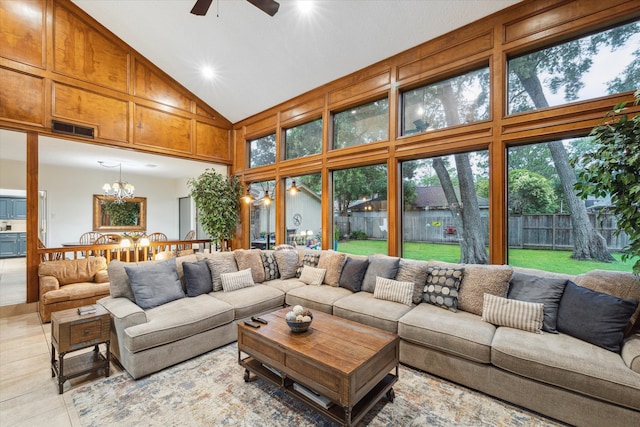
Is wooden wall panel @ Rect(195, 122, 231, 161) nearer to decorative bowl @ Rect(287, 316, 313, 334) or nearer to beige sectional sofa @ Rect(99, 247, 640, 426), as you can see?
beige sectional sofa @ Rect(99, 247, 640, 426)

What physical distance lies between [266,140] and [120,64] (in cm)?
288

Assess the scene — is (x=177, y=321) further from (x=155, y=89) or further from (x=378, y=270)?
(x=155, y=89)

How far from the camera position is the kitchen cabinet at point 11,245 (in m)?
8.35

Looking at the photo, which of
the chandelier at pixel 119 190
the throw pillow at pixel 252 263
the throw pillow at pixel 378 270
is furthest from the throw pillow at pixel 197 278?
the chandelier at pixel 119 190

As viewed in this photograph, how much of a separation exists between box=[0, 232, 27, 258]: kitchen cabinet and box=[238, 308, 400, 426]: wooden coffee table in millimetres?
10399

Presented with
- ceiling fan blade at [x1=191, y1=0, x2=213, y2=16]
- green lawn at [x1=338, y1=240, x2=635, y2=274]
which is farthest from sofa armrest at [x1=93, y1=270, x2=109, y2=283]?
green lawn at [x1=338, y1=240, x2=635, y2=274]

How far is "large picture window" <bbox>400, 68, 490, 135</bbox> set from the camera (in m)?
3.52

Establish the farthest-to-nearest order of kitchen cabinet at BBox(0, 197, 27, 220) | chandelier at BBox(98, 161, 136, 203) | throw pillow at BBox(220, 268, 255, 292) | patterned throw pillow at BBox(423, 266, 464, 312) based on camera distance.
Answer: kitchen cabinet at BBox(0, 197, 27, 220) < chandelier at BBox(98, 161, 136, 203) < throw pillow at BBox(220, 268, 255, 292) < patterned throw pillow at BBox(423, 266, 464, 312)

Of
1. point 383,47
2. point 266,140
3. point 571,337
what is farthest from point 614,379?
point 266,140

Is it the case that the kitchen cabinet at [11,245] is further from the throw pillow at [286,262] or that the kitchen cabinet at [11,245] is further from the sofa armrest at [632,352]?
the sofa armrest at [632,352]

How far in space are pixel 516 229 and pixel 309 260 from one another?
2743 mm

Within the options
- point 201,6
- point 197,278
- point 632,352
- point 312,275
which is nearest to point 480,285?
point 632,352

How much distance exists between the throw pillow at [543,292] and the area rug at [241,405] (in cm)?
79

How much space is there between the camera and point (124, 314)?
260cm
